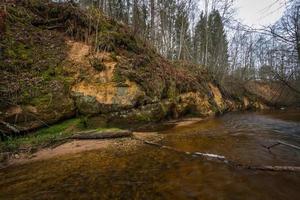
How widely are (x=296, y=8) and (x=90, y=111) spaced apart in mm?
8515

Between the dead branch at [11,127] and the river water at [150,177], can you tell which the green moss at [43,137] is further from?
the river water at [150,177]

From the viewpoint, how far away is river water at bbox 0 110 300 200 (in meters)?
3.79

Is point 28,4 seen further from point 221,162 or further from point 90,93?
point 221,162

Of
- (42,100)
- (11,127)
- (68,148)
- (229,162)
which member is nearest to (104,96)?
(42,100)

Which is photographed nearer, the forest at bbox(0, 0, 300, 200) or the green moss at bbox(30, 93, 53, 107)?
the forest at bbox(0, 0, 300, 200)

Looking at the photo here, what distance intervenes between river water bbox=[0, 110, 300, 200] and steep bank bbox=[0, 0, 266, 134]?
11.6ft

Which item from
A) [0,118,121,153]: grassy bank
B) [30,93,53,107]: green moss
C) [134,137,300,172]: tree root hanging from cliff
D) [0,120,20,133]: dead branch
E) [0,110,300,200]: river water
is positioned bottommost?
[0,110,300,200]: river water

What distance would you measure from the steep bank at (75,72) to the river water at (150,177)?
11.6 ft

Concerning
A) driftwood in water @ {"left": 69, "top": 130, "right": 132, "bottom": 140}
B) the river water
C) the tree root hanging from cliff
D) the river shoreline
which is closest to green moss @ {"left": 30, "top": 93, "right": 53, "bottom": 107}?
driftwood in water @ {"left": 69, "top": 130, "right": 132, "bottom": 140}

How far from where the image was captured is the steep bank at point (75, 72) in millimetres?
8281

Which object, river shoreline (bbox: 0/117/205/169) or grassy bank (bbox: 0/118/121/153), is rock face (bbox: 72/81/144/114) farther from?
river shoreline (bbox: 0/117/205/169)

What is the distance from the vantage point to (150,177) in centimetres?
450

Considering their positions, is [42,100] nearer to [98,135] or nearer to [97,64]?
[98,135]

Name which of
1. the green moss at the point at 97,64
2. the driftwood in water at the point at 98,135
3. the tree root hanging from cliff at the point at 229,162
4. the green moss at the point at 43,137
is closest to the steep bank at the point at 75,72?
the green moss at the point at 97,64
